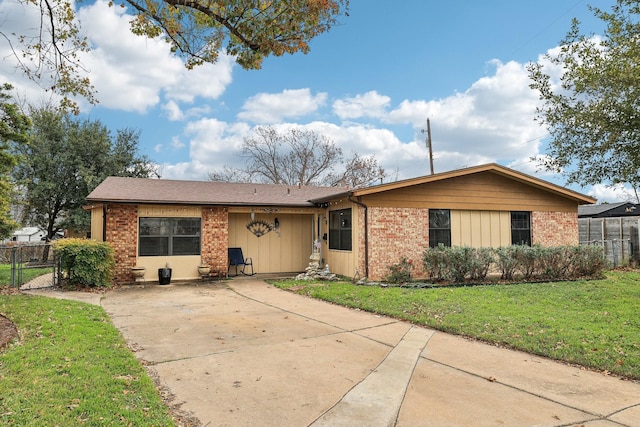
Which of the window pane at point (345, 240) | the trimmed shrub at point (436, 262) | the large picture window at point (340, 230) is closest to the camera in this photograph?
the trimmed shrub at point (436, 262)

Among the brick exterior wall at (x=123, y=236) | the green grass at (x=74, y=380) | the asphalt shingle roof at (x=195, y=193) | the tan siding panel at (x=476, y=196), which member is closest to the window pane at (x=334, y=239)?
the asphalt shingle roof at (x=195, y=193)

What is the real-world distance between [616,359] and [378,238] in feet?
22.8

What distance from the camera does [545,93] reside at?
9820 mm

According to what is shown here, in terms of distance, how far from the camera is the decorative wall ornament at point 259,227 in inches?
542

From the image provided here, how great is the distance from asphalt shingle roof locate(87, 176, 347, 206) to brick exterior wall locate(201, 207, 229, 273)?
43 centimetres

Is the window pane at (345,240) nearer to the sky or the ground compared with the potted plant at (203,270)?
nearer to the sky

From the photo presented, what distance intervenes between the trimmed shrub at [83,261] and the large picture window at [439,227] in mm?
8896

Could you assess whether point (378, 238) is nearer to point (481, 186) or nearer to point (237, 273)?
point (481, 186)

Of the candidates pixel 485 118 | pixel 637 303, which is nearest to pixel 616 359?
pixel 637 303

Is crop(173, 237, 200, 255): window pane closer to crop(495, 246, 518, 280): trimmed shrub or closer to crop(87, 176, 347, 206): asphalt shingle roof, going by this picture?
crop(87, 176, 347, 206): asphalt shingle roof

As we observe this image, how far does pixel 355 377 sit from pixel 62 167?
2087cm

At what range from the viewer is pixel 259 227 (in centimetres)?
1388

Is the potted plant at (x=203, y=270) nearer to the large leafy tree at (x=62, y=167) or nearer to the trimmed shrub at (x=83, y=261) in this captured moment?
the trimmed shrub at (x=83, y=261)

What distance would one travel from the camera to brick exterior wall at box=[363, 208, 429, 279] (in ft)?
37.1
